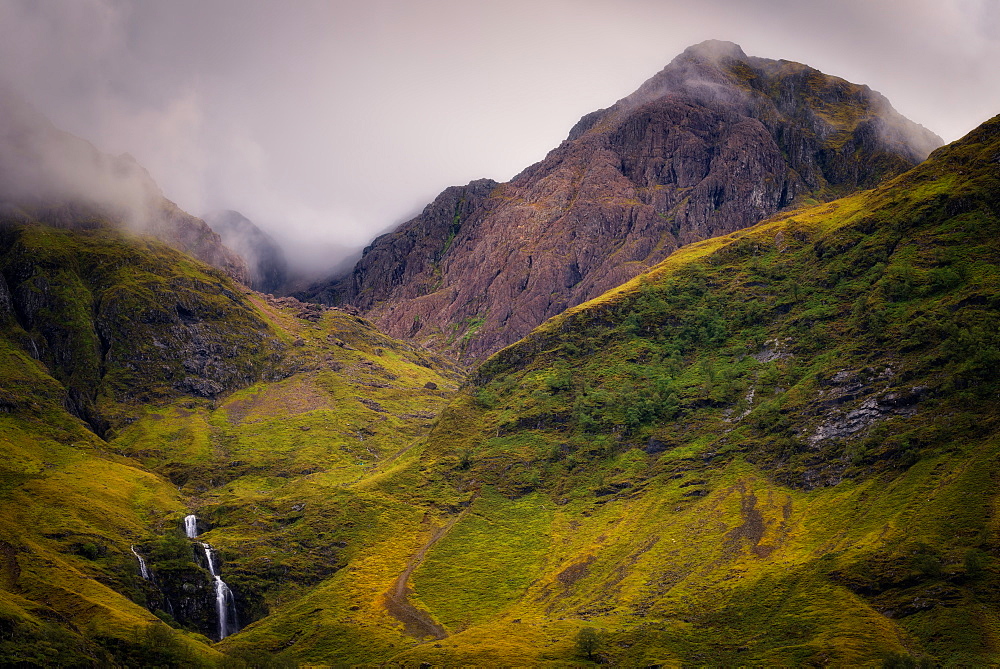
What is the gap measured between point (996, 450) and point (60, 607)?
830 feet

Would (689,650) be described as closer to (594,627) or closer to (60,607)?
(594,627)

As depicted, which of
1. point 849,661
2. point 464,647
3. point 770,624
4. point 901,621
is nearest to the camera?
point 849,661

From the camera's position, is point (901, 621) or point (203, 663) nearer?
point (901, 621)

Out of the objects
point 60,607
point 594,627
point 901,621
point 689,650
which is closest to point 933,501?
point 901,621

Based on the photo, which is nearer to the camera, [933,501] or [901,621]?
[901,621]

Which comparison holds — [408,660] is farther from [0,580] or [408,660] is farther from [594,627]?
[0,580]

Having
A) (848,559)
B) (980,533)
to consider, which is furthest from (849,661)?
(980,533)

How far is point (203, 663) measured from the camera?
177000 millimetres

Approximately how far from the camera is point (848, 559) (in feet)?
602

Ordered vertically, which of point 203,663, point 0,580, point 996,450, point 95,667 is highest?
point 0,580

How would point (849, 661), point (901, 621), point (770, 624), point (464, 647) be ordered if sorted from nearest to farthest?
point (849, 661) < point (901, 621) < point (770, 624) < point (464, 647)

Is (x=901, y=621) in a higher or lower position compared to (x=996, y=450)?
lower

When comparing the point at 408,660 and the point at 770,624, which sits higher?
the point at 408,660

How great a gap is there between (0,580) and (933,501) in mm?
249367
